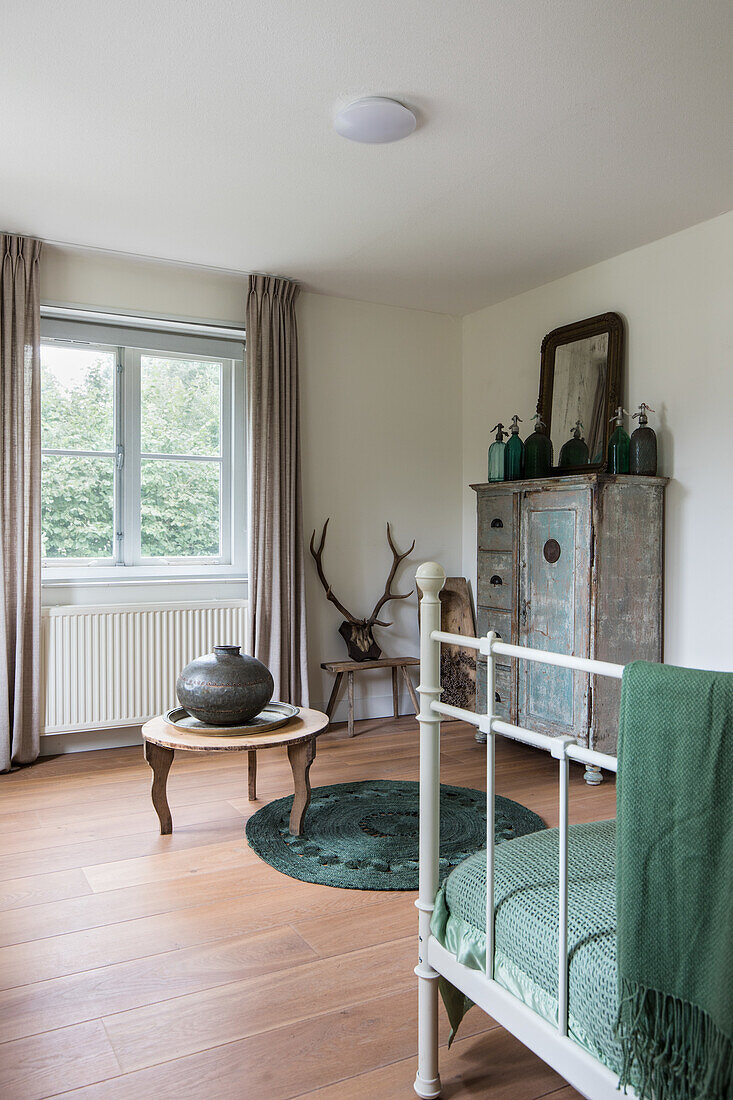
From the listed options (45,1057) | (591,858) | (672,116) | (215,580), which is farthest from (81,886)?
(672,116)

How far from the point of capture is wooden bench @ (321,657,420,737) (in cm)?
456

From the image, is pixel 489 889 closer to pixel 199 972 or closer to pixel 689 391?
pixel 199 972

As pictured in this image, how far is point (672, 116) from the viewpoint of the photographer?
8.93ft

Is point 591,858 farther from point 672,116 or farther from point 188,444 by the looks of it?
point 188,444

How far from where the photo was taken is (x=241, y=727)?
2834 mm

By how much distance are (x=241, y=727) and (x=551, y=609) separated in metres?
1.78

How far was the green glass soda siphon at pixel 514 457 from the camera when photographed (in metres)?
4.39

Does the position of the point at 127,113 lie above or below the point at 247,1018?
above

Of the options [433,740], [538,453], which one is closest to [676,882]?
[433,740]

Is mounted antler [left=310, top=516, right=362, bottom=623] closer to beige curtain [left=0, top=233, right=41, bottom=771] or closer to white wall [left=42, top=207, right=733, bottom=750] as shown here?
white wall [left=42, top=207, right=733, bottom=750]

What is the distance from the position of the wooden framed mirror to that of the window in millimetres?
1775

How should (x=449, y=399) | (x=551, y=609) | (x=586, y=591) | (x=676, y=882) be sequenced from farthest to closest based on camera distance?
(x=449, y=399)
(x=551, y=609)
(x=586, y=591)
(x=676, y=882)

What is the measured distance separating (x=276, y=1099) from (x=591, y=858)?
31.5 inches

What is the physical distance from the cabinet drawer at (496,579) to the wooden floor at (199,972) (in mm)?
1184
